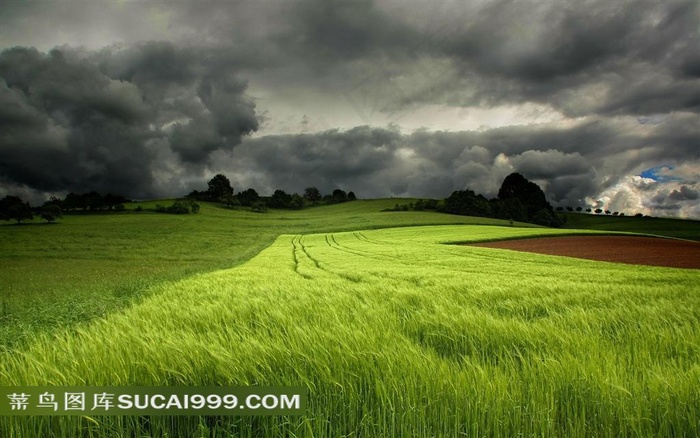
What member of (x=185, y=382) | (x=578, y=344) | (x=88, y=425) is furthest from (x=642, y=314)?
(x=88, y=425)

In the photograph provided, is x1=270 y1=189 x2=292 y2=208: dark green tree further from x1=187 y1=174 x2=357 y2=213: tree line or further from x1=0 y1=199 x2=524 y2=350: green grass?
x1=0 y1=199 x2=524 y2=350: green grass

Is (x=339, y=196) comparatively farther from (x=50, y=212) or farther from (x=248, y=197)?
(x=50, y=212)

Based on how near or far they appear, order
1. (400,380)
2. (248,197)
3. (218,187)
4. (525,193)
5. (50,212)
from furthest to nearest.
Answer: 1. (218,187)
2. (248,197)
3. (525,193)
4. (50,212)
5. (400,380)

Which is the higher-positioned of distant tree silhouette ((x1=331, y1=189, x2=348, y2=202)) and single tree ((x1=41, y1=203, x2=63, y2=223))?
distant tree silhouette ((x1=331, y1=189, x2=348, y2=202))

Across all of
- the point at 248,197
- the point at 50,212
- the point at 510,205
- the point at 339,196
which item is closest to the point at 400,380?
the point at 50,212

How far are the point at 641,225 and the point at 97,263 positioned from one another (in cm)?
11511

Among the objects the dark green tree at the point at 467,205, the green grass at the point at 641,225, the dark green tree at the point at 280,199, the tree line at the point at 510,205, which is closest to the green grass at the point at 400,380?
the green grass at the point at 641,225

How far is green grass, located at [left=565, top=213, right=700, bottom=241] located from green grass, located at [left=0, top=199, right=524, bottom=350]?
35.5 metres

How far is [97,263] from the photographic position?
1206 inches

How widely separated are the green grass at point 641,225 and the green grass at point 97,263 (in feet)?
116

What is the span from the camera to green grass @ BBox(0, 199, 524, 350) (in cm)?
960

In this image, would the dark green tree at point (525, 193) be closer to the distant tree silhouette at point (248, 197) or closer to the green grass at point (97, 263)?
the green grass at point (97, 263)

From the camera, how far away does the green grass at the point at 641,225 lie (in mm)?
74438

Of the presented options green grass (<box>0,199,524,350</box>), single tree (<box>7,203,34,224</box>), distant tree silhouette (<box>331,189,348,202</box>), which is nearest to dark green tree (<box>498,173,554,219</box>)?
green grass (<box>0,199,524,350</box>)
